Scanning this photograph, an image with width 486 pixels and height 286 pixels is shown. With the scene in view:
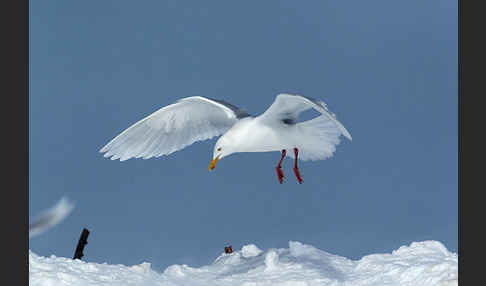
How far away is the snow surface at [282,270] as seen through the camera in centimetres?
387

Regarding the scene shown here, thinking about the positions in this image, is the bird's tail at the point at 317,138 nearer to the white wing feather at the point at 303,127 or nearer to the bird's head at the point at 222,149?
the white wing feather at the point at 303,127

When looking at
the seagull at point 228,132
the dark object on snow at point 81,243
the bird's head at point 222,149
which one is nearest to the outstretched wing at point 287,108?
the seagull at point 228,132

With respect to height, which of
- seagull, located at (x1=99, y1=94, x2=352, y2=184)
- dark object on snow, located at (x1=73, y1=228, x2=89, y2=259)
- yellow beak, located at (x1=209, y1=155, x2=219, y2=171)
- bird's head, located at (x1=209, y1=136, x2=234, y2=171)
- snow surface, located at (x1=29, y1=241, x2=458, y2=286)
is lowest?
snow surface, located at (x1=29, y1=241, x2=458, y2=286)

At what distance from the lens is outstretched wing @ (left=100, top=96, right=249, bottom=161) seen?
4773 millimetres

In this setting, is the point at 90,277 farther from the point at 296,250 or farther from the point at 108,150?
the point at 296,250

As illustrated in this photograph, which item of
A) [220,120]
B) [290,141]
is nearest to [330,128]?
[290,141]

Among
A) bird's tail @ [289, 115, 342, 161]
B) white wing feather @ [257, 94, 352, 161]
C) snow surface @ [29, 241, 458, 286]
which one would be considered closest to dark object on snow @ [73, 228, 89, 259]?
snow surface @ [29, 241, 458, 286]

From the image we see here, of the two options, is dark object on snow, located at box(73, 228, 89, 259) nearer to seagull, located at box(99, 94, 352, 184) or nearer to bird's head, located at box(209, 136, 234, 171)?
seagull, located at box(99, 94, 352, 184)

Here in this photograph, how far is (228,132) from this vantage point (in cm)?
443

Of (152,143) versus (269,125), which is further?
(152,143)

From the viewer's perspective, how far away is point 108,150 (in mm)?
4789

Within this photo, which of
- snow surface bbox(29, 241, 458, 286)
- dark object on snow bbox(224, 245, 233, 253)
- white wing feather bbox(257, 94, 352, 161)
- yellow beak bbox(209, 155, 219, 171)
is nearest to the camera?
snow surface bbox(29, 241, 458, 286)

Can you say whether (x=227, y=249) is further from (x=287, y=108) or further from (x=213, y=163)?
(x=287, y=108)

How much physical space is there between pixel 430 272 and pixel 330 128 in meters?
1.49
